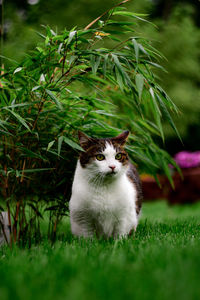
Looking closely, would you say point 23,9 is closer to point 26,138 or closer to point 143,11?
point 143,11

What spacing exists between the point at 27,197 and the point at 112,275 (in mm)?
1473

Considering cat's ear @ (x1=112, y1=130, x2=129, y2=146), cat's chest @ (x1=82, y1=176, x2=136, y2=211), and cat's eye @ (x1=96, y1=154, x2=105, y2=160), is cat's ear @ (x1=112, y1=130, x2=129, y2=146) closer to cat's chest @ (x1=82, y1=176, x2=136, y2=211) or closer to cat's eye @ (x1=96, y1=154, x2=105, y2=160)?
cat's eye @ (x1=96, y1=154, x2=105, y2=160)

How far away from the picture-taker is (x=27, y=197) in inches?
102

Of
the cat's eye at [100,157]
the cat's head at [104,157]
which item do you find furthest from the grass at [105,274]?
the cat's eye at [100,157]

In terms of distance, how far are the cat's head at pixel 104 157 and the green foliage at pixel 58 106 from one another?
0.48 feet

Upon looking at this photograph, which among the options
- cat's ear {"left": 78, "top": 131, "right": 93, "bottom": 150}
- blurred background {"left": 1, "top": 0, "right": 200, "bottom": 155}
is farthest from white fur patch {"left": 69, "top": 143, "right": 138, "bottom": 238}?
blurred background {"left": 1, "top": 0, "right": 200, "bottom": 155}

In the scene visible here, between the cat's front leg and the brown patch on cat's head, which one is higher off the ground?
the brown patch on cat's head

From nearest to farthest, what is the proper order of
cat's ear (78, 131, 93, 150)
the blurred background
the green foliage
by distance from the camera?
the green foliage
cat's ear (78, 131, 93, 150)
the blurred background

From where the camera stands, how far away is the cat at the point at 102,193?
2281 mm

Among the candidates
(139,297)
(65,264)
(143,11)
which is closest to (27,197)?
(65,264)

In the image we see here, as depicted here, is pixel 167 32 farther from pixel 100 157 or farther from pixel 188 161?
pixel 100 157

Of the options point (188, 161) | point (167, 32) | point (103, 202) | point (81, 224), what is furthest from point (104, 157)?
point (167, 32)

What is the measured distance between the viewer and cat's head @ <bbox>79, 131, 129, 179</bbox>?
226cm

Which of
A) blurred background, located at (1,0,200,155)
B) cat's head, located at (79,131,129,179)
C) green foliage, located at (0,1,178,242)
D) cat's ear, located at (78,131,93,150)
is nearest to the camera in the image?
green foliage, located at (0,1,178,242)
